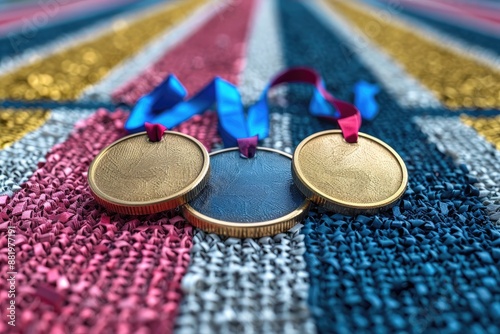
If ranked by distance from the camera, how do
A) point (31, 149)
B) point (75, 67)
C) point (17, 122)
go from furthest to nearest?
point (75, 67)
point (17, 122)
point (31, 149)

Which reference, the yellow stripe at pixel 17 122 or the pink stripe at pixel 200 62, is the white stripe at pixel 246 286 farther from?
the pink stripe at pixel 200 62

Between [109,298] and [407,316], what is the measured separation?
0.29 meters

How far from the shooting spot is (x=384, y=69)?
3.76ft

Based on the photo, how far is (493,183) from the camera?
1.99 feet

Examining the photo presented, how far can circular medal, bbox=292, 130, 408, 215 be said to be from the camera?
51 centimetres

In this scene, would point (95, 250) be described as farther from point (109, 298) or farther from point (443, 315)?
point (443, 315)

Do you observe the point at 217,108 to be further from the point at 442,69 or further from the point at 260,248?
the point at 442,69

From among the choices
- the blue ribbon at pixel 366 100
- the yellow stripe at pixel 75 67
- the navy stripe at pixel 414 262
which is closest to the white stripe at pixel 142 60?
the yellow stripe at pixel 75 67

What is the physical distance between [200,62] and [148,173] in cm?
70

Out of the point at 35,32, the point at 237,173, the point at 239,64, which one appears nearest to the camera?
the point at 237,173

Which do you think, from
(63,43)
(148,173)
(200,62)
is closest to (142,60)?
(200,62)

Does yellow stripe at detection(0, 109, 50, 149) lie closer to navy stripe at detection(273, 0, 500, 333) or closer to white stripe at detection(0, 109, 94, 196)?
white stripe at detection(0, 109, 94, 196)

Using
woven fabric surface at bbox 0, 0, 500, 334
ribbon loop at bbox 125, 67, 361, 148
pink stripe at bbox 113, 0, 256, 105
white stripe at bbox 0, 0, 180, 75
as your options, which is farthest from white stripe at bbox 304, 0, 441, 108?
white stripe at bbox 0, 0, 180, 75

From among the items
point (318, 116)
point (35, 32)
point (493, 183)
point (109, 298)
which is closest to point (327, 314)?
point (109, 298)
